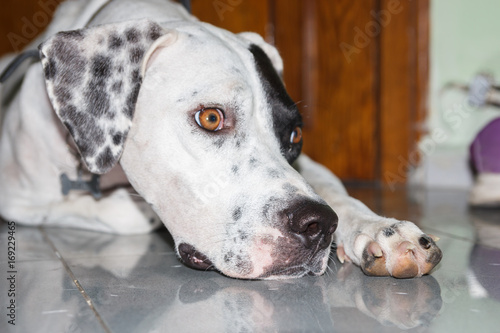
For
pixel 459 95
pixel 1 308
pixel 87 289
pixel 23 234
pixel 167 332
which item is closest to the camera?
pixel 167 332

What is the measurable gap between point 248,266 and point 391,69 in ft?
8.46

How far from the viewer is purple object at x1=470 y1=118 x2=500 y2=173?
9.94 feet

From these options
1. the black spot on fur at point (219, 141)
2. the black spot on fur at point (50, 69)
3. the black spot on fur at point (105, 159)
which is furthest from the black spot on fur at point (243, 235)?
the black spot on fur at point (50, 69)

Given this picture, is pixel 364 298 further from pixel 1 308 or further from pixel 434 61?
pixel 434 61

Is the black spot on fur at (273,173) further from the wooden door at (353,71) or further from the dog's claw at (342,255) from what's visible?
the wooden door at (353,71)

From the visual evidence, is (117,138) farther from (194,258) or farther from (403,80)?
(403,80)

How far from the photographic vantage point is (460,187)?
3805 mm

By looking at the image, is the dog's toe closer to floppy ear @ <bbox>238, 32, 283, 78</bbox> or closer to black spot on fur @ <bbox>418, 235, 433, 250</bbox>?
black spot on fur @ <bbox>418, 235, 433, 250</bbox>

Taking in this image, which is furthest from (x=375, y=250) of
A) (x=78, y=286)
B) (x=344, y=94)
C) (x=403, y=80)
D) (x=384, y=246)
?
(x=344, y=94)

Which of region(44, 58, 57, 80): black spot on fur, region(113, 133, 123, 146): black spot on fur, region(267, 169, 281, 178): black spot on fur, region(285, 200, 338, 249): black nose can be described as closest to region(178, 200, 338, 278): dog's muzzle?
region(285, 200, 338, 249): black nose

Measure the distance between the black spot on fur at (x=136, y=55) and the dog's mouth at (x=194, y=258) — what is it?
531 millimetres

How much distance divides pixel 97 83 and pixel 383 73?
245 cm

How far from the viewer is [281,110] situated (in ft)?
5.97

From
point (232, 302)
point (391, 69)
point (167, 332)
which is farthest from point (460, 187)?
point (167, 332)
